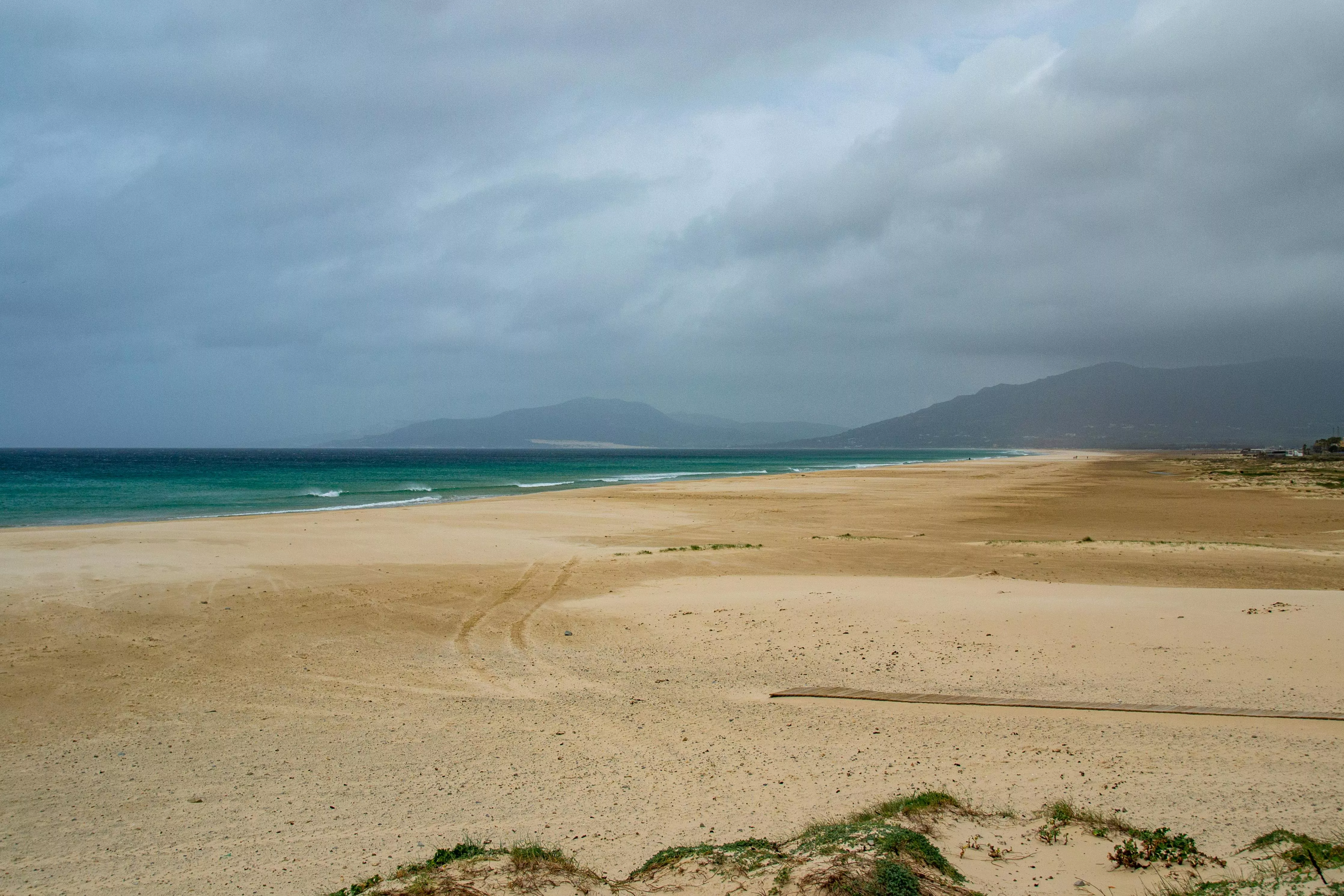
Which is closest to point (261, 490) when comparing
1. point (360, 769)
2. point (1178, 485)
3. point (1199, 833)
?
point (360, 769)

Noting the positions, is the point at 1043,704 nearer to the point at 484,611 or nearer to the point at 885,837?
the point at 885,837

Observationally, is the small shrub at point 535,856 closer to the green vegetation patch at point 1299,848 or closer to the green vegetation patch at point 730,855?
the green vegetation patch at point 730,855

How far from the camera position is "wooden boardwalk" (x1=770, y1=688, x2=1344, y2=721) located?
22.2 feet

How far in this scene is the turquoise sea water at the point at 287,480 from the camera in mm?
36781

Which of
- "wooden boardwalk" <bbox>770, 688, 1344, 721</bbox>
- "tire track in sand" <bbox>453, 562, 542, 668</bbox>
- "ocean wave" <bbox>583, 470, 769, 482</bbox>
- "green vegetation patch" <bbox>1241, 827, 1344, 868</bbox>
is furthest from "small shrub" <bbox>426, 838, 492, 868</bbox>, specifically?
"ocean wave" <bbox>583, 470, 769, 482</bbox>

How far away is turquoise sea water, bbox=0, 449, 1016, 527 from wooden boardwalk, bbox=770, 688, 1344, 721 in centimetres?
3098

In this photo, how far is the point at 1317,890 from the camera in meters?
3.43

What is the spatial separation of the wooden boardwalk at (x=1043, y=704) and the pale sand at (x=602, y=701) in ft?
0.47

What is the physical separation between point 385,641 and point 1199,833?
9419 mm

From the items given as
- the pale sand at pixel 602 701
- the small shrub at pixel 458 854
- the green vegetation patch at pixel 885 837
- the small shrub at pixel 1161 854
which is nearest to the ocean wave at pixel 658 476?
the pale sand at pixel 602 701

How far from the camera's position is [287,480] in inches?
2482

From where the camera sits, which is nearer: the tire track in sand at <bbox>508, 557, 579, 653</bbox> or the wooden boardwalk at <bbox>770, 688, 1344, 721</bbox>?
the wooden boardwalk at <bbox>770, 688, 1344, 721</bbox>

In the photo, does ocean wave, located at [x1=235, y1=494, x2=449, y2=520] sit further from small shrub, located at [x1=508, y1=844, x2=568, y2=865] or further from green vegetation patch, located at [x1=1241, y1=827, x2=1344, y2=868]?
green vegetation patch, located at [x1=1241, y1=827, x2=1344, y2=868]

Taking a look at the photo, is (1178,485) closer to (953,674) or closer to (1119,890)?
(953,674)
